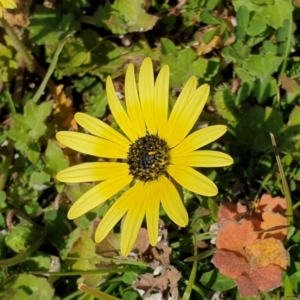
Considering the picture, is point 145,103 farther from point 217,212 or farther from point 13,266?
point 13,266

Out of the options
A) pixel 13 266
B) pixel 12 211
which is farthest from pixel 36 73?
pixel 13 266

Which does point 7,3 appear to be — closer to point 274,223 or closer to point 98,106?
point 98,106

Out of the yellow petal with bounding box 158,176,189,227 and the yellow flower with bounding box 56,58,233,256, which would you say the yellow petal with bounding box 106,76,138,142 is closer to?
the yellow flower with bounding box 56,58,233,256

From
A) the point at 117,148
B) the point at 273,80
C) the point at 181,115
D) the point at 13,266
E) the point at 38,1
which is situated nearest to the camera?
the point at 181,115

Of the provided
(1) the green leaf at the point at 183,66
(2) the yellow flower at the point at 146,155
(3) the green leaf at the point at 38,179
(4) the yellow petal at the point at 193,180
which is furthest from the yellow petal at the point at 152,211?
(3) the green leaf at the point at 38,179

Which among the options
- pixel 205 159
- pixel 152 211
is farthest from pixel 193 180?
pixel 152 211
